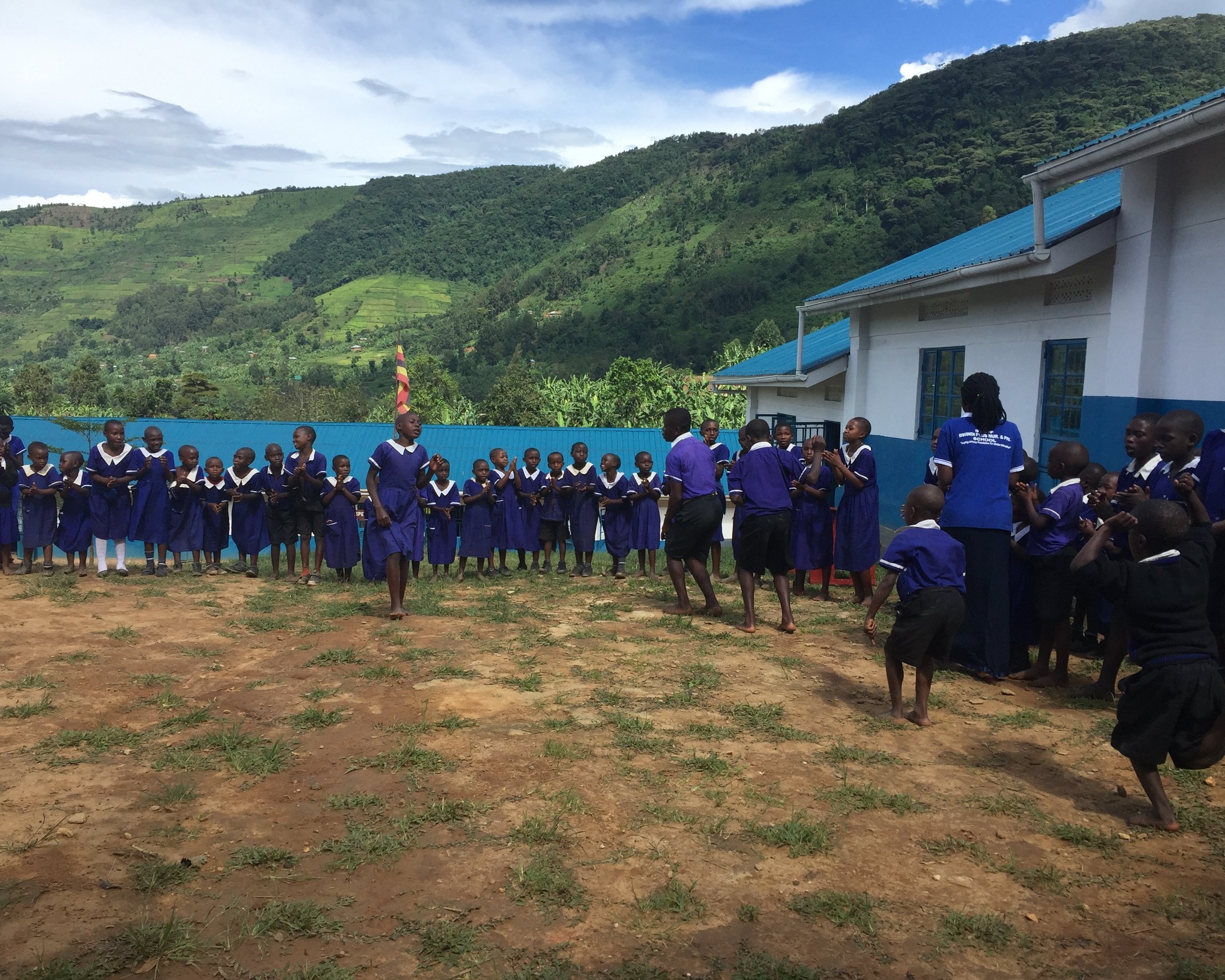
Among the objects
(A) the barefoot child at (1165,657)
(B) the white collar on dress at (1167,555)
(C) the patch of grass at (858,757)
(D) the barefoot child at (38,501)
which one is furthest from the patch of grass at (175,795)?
(D) the barefoot child at (38,501)

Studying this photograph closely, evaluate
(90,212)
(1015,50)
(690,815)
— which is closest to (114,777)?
(690,815)

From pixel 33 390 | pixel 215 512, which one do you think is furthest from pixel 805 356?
pixel 33 390

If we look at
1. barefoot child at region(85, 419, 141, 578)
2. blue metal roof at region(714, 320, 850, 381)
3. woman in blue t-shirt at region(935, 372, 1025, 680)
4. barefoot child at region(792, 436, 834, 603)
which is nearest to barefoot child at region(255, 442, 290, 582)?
barefoot child at region(85, 419, 141, 578)

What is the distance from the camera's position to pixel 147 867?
353 cm

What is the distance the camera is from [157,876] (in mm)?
3461

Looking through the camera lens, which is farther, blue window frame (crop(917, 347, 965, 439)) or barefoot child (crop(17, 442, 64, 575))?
blue window frame (crop(917, 347, 965, 439))

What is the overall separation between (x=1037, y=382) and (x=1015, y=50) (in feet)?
230

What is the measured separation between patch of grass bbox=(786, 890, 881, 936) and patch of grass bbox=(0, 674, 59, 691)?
4.90m

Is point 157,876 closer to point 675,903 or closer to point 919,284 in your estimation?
point 675,903

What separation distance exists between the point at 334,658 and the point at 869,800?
3970mm

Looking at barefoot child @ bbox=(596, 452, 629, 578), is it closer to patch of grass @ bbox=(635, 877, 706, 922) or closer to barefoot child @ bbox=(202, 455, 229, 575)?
barefoot child @ bbox=(202, 455, 229, 575)

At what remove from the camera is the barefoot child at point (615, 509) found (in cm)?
1088

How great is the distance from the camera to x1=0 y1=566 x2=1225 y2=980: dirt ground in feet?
10.3

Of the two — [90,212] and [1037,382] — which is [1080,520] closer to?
[1037,382]
